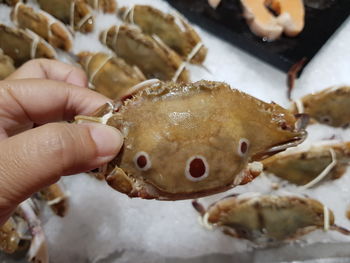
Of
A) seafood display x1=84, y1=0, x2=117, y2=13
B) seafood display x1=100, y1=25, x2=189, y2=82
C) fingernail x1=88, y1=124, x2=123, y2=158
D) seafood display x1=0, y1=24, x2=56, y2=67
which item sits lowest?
seafood display x1=0, y1=24, x2=56, y2=67

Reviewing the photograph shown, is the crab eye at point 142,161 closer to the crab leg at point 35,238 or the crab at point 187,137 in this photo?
the crab at point 187,137

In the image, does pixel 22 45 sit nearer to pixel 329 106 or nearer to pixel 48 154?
pixel 48 154

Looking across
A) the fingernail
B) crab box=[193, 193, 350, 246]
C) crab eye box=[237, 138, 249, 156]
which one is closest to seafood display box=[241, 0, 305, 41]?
crab box=[193, 193, 350, 246]

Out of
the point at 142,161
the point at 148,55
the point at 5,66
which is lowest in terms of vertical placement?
the point at 5,66

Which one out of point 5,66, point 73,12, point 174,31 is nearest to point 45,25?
point 73,12

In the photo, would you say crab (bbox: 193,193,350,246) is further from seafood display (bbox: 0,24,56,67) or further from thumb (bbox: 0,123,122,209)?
seafood display (bbox: 0,24,56,67)

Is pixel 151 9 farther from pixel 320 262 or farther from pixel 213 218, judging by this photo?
pixel 320 262

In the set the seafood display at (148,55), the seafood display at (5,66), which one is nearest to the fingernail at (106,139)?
the seafood display at (148,55)
